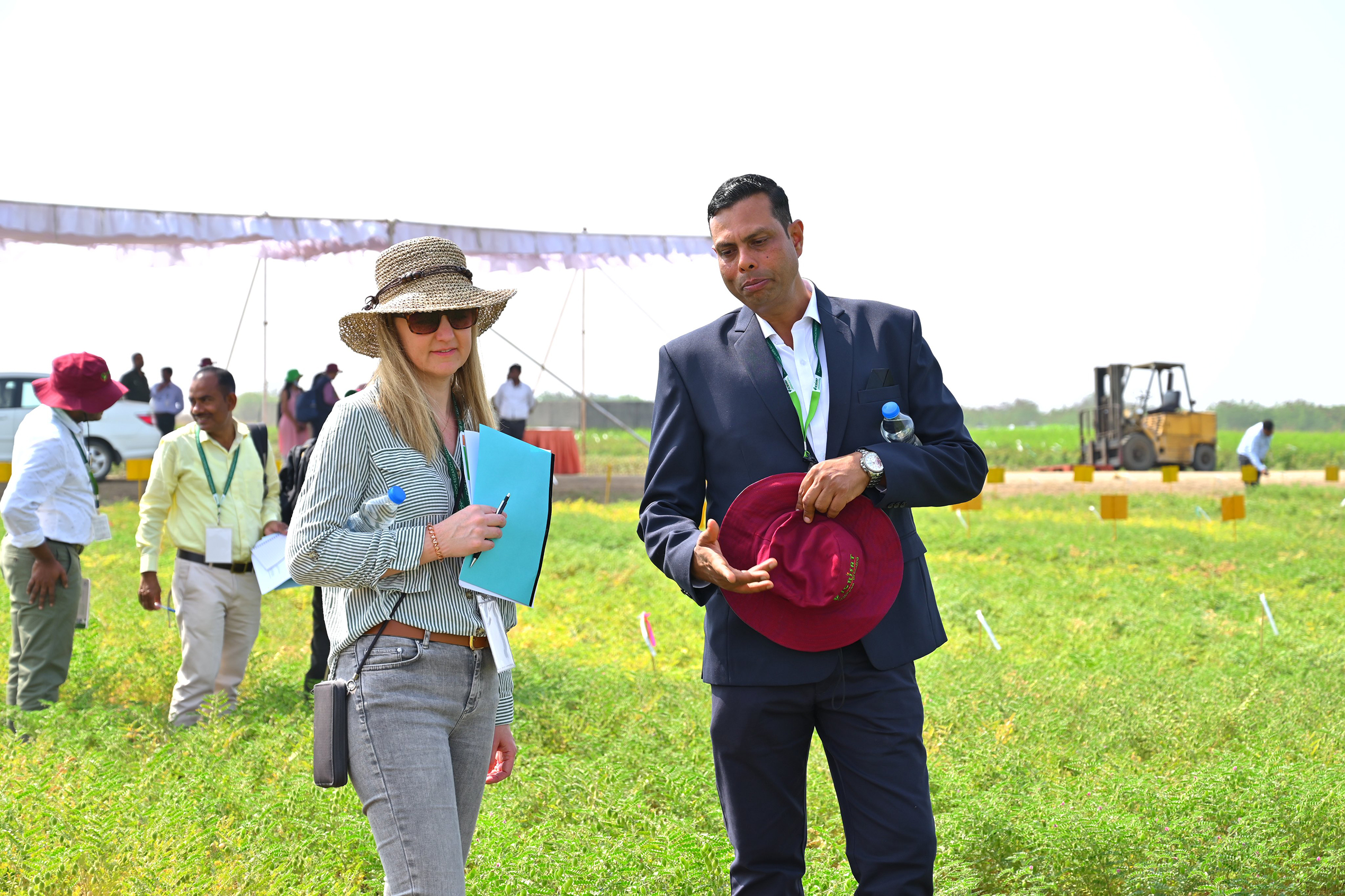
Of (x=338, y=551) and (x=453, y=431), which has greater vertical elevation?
(x=453, y=431)

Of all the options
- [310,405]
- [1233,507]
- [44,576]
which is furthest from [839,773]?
[310,405]

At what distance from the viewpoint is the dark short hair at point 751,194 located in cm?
271

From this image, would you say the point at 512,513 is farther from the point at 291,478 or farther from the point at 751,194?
Answer: the point at 291,478

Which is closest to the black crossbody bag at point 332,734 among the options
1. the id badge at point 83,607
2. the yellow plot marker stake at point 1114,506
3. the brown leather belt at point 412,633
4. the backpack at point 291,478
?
the brown leather belt at point 412,633

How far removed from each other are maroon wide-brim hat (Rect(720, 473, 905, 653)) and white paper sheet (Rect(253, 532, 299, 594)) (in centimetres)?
318

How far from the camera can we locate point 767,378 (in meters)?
2.74

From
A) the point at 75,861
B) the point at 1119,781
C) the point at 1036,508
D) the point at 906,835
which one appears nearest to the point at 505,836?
the point at 75,861

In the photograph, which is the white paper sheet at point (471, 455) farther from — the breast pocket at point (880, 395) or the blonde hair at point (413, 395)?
the breast pocket at point (880, 395)

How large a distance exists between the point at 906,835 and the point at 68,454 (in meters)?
4.73

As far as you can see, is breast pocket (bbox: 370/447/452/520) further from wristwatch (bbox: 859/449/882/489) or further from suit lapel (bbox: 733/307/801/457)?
wristwatch (bbox: 859/449/882/489)

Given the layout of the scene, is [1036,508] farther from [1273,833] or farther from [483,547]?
[483,547]

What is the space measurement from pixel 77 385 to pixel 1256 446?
82.5ft

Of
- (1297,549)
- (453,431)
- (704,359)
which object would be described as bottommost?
(1297,549)

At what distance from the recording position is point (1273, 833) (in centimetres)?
388
